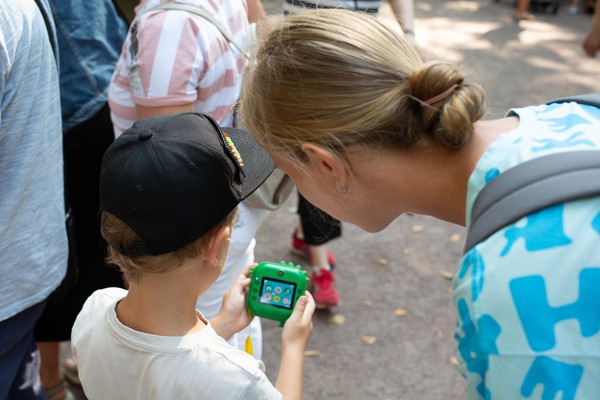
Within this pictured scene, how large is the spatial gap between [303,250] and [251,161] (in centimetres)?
217

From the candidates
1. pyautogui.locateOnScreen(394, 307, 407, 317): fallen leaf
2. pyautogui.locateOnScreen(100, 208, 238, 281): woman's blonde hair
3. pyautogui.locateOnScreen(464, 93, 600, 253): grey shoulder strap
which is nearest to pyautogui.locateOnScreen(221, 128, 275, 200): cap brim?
pyautogui.locateOnScreen(100, 208, 238, 281): woman's blonde hair

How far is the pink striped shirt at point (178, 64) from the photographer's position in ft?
6.36

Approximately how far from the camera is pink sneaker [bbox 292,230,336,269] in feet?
12.3

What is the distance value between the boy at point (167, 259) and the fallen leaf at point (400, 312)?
1965mm

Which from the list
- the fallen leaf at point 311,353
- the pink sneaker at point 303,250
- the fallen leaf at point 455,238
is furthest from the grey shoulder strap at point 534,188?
the fallen leaf at point 455,238

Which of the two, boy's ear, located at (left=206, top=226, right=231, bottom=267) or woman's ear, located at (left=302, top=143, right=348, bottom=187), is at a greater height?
woman's ear, located at (left=302, top=143, right=348, bottom=187)

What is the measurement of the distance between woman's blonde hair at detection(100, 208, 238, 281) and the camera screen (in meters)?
0.40

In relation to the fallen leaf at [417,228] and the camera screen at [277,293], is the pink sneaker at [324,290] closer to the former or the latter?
the fallen leaf at [417,228]

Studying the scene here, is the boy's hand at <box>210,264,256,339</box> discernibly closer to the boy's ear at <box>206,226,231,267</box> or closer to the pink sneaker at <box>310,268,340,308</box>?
the boy's ear at <box>206,226,231,267</box>

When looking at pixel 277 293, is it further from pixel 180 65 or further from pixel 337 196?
pixel 180 65

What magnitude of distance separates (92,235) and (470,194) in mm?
1826

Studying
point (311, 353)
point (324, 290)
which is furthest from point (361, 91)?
point (324, 290)

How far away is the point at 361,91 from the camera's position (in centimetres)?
133

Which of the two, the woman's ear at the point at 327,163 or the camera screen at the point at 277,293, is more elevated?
the woman's ear at the point at 327,163
